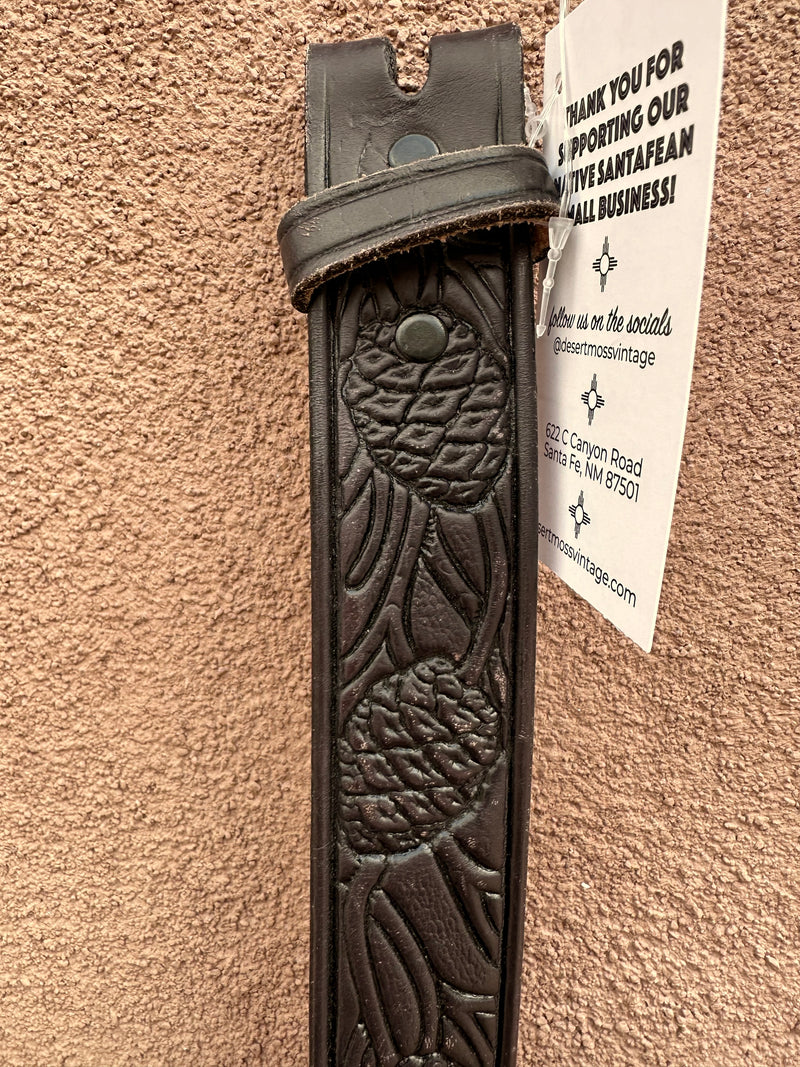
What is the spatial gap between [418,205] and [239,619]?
29 centimetres

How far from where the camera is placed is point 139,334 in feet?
1.44

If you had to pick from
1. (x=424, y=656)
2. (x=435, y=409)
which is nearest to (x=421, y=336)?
(x=435, y=409)

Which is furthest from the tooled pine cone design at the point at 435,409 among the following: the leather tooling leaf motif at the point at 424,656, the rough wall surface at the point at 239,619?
the rough wall surface at the point at 239,619

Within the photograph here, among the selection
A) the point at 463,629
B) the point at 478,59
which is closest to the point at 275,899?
the point at 463,629

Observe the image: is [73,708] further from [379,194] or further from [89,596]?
[379,194]

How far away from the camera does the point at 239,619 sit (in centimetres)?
48

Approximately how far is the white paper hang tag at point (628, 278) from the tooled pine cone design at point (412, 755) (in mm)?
90

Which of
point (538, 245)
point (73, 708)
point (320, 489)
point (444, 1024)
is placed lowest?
point (444, 1024)

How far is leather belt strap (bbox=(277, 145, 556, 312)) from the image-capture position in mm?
320

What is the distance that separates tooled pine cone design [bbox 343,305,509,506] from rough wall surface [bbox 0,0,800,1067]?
0.38 ft

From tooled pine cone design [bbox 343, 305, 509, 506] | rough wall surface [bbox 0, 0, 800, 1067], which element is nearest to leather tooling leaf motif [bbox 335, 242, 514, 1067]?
tooled pine cone design [bbox 343, 305, 509, 506]

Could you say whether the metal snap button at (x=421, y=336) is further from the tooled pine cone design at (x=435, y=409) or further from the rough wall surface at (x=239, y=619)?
the rough wall surface at (x=239, y=619)

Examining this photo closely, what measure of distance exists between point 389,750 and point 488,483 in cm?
15

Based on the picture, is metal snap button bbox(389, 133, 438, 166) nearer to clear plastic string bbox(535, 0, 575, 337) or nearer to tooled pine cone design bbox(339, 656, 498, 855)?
clear plastic string bbox(535, 0, 575, 337)
